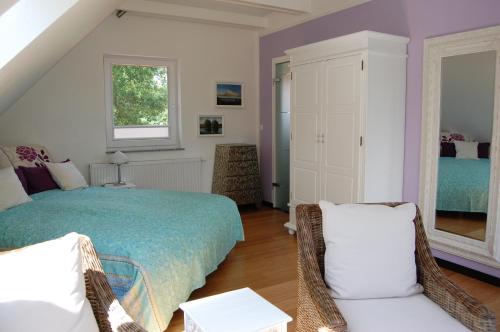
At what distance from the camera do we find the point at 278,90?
18.8 ft

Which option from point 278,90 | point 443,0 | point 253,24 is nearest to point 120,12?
point 253,24

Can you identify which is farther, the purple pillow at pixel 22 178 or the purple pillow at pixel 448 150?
the purple pillow at pixel 22 178

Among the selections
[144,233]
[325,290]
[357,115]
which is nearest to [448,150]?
[357,115]

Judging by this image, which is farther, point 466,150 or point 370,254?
point 466,150

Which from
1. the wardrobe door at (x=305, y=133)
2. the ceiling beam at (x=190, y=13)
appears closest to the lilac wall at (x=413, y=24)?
the wardrobe door at (x=305, y=133)

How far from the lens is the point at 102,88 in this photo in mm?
5086

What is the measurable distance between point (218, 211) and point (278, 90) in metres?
2.69

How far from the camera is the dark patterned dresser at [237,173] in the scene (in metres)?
5.70

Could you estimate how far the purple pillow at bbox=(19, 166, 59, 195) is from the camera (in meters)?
4.04

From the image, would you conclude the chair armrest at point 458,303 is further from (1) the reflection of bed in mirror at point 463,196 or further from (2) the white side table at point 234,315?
(1) the reflection of bed in mirror at point 463,196

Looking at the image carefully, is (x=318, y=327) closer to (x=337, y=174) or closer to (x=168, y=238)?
(x=168, y=238)

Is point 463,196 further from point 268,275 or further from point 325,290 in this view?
point 325,290

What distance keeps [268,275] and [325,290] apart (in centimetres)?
169

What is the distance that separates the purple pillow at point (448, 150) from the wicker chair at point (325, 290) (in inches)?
64.0
